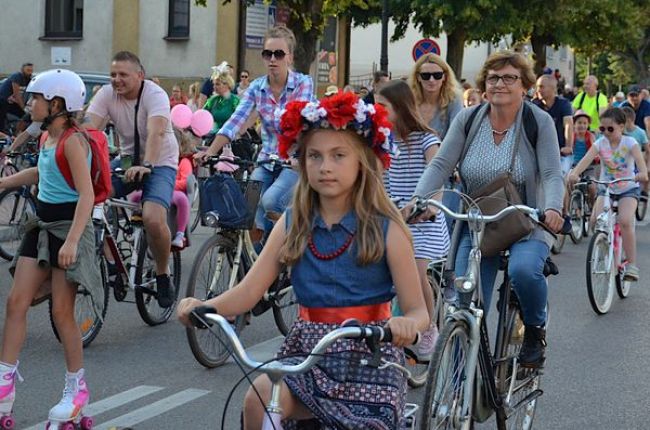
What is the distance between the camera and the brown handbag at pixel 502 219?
18.3 ft

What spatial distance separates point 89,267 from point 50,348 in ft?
7.03

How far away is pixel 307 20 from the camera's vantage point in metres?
25.6

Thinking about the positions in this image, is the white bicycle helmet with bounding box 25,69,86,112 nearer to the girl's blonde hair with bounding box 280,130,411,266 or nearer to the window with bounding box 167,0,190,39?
the girl's blonde hair with bounding box 280,130,411,266

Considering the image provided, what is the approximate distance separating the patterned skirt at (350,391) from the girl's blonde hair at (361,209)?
309mm

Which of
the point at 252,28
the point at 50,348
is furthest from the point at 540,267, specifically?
the point at 252,28

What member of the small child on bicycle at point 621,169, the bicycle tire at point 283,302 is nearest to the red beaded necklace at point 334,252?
the bicycle tire at point 283,302

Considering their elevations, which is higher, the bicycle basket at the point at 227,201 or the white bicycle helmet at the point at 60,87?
the white bicycle helmet at the point at 60,87

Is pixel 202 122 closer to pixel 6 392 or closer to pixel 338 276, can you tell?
pixel 6 392

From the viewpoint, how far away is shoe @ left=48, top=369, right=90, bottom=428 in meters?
5.76

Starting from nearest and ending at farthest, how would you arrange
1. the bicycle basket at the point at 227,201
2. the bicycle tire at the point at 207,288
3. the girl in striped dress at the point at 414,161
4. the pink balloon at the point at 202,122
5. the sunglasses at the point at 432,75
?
1. the girl in striped dress at the point at 414,161
2. the bicycle tire at the point at 207,288
3. the bicycle basket at the point at 227,201
4. the sunglasses at the point at 432,75
5. the pink balloon at the point at 202,122

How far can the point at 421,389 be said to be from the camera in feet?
23.4

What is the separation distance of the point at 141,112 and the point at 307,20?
58.2ft

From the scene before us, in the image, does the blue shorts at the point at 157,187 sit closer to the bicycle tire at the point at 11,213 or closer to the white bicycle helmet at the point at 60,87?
the white bicycle helmet at the point at 60,87

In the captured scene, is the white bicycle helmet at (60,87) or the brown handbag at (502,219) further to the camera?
the white bicycle helmet at (60,87)
